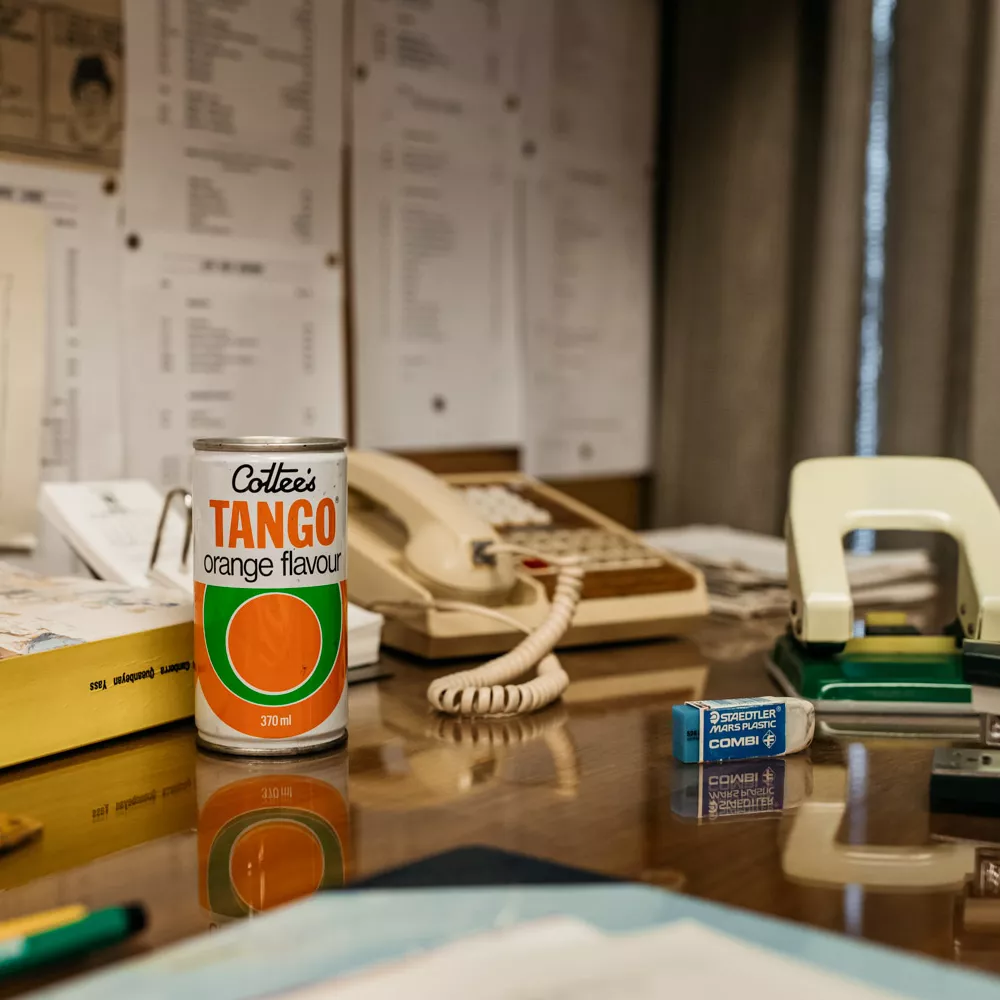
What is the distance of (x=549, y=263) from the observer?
1666 mm

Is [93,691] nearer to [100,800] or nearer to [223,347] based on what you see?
[100,800]

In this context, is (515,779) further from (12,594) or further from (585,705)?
(12,594)

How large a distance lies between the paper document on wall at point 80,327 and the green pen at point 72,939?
856mm

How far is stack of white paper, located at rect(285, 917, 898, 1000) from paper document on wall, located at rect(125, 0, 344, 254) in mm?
1016

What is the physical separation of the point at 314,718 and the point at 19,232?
2.34ft

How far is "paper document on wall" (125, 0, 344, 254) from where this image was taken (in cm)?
125

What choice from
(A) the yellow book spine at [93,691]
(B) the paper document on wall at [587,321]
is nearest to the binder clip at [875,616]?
(A) the yellow book spine at [93,691]

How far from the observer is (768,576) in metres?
1.22

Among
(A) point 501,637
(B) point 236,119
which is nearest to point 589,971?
(A) point 501,637

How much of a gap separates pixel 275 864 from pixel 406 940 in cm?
11

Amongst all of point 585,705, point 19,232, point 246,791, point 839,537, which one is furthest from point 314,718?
point 19,232

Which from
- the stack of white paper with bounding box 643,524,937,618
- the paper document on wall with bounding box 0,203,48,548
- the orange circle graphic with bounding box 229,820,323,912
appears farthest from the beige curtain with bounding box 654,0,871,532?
the orange circle graphic with bounding box 229,820,323,912

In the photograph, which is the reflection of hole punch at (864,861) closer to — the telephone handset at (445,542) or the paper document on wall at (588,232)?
the telephone handset at (445,542)

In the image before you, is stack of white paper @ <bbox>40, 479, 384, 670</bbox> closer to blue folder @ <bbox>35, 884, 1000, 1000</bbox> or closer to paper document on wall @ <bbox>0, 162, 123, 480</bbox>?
paper document on wall @ <bbox>0, 162, 123, 480</bbox>
